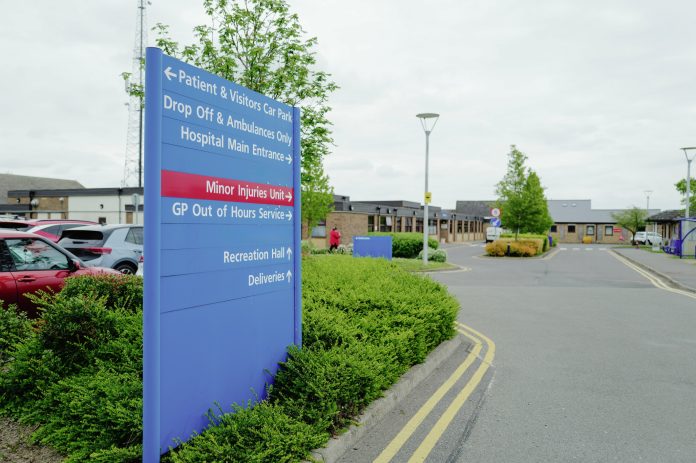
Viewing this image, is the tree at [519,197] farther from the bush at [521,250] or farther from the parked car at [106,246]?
the parked car at [106,246]

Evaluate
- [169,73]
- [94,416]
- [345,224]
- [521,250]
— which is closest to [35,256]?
[94,416]

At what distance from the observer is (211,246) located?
13.3ft

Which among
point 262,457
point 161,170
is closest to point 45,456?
point 262,457

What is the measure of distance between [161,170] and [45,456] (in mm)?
2362

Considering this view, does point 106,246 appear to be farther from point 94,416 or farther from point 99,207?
point 99,207

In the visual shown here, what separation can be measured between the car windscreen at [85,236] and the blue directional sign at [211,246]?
9943mm

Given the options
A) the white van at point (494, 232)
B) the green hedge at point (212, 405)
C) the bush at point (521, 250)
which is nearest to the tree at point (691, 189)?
the white van at point (494, 232)

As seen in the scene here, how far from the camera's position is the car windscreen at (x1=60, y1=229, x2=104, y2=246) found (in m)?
13.3

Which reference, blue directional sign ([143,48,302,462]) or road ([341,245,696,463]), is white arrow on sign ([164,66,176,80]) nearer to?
blue directional sign ([143,48,302,462])

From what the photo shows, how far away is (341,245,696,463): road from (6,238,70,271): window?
567 centimetres

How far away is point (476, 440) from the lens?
15.3 feet

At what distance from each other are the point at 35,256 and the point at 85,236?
5.90 meters

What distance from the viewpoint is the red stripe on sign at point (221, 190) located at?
3.71m

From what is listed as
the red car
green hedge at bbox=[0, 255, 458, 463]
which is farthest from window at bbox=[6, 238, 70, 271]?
green hedge at bbox=[0, 255, 458, 463]
